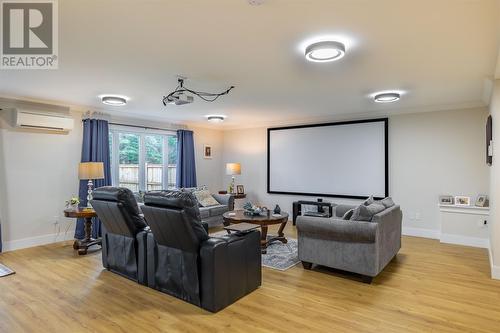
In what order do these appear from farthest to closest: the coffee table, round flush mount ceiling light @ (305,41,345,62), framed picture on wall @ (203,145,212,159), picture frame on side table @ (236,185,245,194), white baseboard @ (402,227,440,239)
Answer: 1. framed picture on wall @ (203,145,212,159)
2. picture frame on side table @ (236,185,245,194)
3. white baseboard @ (402,227,440,239)
4. the coffee table
5. round flush mount ceiling light @ (305,41,345,62)

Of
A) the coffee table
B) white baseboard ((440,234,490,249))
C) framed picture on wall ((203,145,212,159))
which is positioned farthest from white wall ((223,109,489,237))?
framed picture on wall ((203,145,212,159))

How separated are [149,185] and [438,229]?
608cm

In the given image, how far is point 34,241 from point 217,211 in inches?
129

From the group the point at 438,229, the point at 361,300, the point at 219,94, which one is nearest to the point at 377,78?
the point at 219,94

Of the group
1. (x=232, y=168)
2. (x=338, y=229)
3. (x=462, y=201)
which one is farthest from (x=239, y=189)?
(x=462, y=201)

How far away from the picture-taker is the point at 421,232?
5.69m

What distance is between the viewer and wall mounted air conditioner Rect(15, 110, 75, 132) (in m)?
4.68

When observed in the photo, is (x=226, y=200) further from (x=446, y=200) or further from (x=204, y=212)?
(x=446, y=200)

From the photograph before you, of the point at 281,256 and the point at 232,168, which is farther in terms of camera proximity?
the point at 232,168

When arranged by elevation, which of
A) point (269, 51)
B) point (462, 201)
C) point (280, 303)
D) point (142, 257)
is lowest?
point (280, 303)

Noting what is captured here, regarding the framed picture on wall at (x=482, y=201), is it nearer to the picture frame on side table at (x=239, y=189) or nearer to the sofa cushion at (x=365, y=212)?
the sofa cushion at (x=365, y=212)

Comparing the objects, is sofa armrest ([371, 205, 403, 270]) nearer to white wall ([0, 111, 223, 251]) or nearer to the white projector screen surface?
the white projector screen surface

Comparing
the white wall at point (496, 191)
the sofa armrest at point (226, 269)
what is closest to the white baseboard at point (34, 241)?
the sofa armrest at point (226, 269)

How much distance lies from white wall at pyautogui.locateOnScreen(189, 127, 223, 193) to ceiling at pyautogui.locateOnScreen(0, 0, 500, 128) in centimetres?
272
